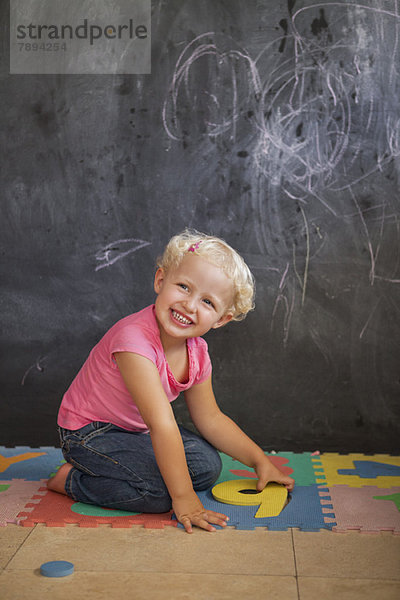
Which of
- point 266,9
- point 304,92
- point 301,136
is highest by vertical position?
point 266,9

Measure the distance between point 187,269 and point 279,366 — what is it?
724 mm

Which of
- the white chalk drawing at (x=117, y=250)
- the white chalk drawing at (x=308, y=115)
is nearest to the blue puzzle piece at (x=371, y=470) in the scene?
the white chalk drawing at (x=308, y=115)

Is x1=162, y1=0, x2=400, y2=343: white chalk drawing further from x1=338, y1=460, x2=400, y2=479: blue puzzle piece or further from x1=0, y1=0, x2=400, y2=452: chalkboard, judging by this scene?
x1=338, y1=460, x2=400, y2=479: blue puzzle piece

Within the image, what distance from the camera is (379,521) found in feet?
5.47

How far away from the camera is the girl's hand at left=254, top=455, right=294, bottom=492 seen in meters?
1.87

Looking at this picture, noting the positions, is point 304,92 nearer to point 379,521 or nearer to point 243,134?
point 243,134

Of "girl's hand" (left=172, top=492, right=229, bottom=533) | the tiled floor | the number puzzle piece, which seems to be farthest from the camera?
the number puzzle piece

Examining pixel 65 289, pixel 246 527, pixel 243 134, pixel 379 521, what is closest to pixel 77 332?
pixel 65 289

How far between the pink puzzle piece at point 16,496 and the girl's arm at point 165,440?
1.21ft

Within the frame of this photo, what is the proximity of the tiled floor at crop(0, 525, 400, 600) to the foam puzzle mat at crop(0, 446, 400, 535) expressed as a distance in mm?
Result: 48

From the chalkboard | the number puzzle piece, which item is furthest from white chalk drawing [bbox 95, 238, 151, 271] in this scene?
the number puzzle piece

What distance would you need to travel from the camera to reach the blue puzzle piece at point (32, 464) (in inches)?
80.7

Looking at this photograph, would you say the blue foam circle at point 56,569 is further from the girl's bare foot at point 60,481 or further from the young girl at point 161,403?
the girl's bare foot at point 60,481

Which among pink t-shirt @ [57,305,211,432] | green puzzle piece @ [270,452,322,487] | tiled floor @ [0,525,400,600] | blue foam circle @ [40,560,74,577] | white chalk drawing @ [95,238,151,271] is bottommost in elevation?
green puzzle piece @ [270,452,322,487]
